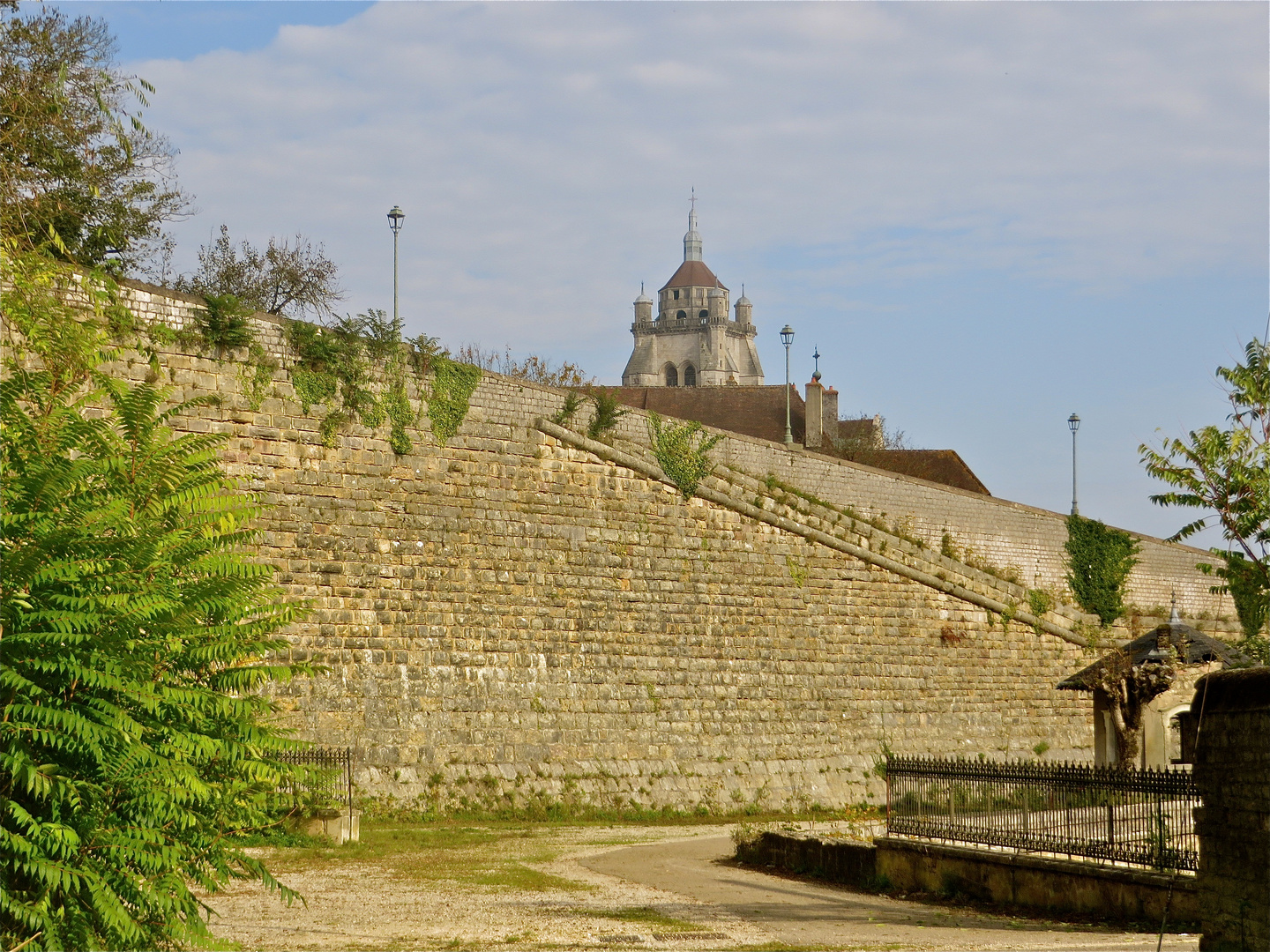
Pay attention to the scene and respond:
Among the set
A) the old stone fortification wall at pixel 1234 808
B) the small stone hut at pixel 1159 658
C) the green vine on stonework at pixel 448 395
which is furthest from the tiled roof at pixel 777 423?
the old stone fortification wall at pixel 1234 808

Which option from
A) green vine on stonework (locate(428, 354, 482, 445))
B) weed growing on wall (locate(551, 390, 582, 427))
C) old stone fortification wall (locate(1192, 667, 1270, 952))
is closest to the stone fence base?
old stone fortification wall (locate(1192, 667, 1270, 952))

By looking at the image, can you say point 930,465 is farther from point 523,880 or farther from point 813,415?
point 523,880

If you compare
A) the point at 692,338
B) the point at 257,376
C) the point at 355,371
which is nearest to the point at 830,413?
the point at 355,371

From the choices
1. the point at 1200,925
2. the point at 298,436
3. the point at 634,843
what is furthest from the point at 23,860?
the point at 298,436

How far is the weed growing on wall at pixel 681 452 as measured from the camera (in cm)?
2289

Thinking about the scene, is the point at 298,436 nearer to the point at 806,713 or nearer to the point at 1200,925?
the point at 806,713

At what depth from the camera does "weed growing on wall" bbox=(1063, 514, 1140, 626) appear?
3020cm

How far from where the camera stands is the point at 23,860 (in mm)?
6789

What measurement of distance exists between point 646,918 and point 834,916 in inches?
66.8

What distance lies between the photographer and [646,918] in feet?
35.9

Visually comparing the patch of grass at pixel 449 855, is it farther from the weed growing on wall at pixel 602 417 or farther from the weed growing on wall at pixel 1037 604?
the weed growing on wall at pixel 1037 604

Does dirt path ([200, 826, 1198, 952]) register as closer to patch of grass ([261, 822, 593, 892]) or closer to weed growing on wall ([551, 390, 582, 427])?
patch of grass ([261, 822, 593, 892])

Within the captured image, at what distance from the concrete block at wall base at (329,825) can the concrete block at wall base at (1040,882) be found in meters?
6.32

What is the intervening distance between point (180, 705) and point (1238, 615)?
3072cm
